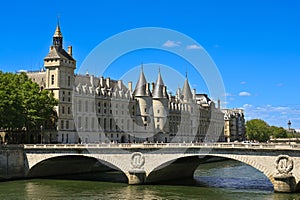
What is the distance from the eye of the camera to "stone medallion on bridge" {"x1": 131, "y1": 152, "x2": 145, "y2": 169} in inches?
2048

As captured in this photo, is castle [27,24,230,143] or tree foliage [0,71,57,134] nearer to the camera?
tree foliage [0,71,57,134]

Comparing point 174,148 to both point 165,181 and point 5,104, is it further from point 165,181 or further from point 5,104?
point 5,104

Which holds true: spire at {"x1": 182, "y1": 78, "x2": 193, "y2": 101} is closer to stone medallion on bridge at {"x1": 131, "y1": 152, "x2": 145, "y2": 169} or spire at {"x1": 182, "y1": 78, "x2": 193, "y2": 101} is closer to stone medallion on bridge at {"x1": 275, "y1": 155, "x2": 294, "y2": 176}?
stone medallion on bridge at {"x1": 131, "y1": 152, "x2": 145, "y2": 169}

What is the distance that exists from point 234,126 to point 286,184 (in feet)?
405

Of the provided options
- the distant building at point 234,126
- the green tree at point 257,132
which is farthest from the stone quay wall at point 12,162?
the green tree at point 257,132

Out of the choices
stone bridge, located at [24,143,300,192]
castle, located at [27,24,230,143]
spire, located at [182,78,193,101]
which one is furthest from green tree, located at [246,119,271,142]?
stone bridge, located at [24,143,300,192]

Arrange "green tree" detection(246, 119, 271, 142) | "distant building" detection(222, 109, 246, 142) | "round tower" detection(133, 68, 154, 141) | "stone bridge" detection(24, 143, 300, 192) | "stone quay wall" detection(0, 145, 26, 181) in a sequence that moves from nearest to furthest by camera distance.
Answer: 1. "stone bridge" detection(24, 143, 300, 192)
2. "stone quay wall" detection(0, 145, 26, 181)
3. "round tower" detection(133, 68, 154, 141)
4. "distant building" detection(222, 109, 246, 142)
5. "green tree" detection(246, 119, 271, 142)

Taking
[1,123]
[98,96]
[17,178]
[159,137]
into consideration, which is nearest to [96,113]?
[98,96]

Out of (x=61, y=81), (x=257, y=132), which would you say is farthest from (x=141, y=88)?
(x=257, y=132)

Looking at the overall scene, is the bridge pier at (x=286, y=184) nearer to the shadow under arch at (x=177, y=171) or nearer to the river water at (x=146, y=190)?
the river water at (x=146, y=190)

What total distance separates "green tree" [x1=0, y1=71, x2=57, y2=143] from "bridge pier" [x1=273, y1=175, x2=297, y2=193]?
1406 inches

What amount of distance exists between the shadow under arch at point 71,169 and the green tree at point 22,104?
28.1 feet

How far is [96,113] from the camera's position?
287 feet

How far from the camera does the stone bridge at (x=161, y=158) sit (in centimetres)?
4322
